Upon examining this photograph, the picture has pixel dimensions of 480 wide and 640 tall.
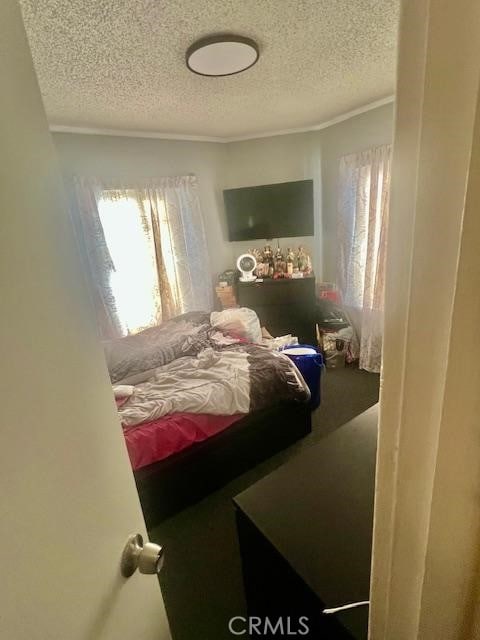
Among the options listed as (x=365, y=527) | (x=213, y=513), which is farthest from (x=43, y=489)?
(x=213, y=513)

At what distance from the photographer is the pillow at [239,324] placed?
8.98 ft

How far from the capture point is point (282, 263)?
3541 mm

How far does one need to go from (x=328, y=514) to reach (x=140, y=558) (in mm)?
478

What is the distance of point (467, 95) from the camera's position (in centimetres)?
23

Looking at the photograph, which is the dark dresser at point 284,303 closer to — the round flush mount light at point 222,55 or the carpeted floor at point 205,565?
the carpeted floor at point 205,565

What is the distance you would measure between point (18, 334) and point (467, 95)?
1.78 ft

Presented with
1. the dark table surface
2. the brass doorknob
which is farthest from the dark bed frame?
the brass doorknob

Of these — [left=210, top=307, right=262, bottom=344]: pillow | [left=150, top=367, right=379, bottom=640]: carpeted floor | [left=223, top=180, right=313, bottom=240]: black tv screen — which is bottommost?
[left=150, top=367, right=379, bottom=640]: carpeted floor

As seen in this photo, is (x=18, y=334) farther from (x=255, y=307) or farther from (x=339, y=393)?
(x=255, y=307)

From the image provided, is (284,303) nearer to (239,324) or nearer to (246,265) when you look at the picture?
(246,265)

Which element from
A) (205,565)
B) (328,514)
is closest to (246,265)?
(205,565)

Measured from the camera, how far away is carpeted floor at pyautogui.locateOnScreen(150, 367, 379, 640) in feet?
4.38

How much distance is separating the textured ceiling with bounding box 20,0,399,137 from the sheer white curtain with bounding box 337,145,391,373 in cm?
53

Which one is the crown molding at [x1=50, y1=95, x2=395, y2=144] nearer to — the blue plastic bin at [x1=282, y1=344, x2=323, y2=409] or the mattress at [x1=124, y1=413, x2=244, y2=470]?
the blue plastic bin at [x1=282, y1=344, x2=323, y2=409]
